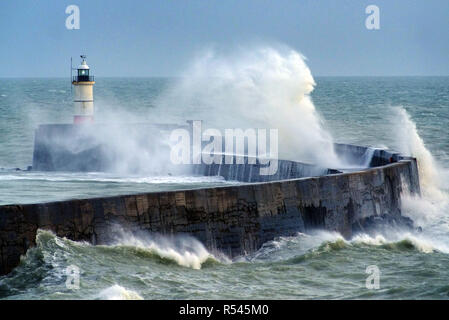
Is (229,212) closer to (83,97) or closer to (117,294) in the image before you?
(117,294)

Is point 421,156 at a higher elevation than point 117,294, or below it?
higher

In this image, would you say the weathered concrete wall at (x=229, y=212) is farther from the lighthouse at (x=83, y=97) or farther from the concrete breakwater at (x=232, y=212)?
the lighthouse at (x=83, y=97)

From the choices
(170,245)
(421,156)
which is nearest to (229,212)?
(170,245)

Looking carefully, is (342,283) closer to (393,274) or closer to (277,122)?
(393,274)

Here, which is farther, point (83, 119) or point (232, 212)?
point (83, 119)

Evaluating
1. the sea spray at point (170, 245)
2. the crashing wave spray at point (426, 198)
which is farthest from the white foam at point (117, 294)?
the crashing wave spray at point (426, 198)
